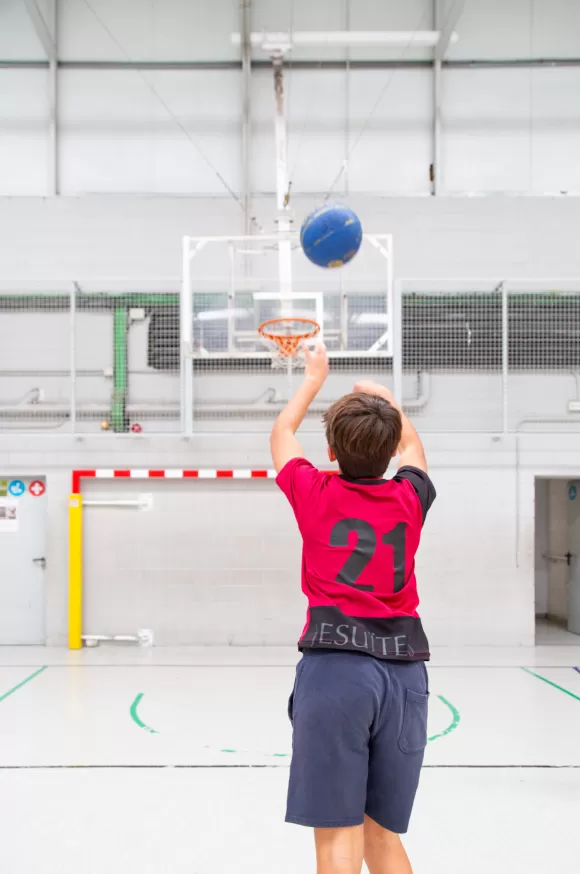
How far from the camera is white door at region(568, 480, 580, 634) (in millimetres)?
8898

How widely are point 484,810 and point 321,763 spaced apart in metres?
2.67

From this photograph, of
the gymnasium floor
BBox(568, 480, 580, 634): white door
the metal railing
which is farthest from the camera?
BBox(568, 480, 580, 634): white door

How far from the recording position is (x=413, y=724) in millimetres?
1743

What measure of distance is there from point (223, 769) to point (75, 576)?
13.4ft

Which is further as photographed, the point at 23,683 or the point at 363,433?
the point at 23,683

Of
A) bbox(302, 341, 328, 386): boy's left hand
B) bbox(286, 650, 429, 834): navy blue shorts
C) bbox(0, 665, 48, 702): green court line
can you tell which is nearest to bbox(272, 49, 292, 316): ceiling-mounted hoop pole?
bbox(302, 341, 328, 386): boy's left hand

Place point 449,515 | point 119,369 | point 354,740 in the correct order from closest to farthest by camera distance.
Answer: point 354,740 → point 449,515 → point 119,369

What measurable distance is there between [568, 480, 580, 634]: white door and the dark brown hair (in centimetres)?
799

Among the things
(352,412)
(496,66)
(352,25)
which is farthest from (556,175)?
(352,412)

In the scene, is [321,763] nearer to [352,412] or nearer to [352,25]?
[352,412]

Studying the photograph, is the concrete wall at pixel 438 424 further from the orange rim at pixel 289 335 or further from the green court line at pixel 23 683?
the orange rim at pixel 289 335

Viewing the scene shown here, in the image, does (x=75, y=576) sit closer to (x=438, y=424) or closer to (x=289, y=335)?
(x=289, y=335)

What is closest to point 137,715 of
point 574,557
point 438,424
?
point 438,424

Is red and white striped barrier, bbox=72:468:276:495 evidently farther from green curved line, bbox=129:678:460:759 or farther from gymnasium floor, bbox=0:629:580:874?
green curved line, bbox=129:678:460:759
